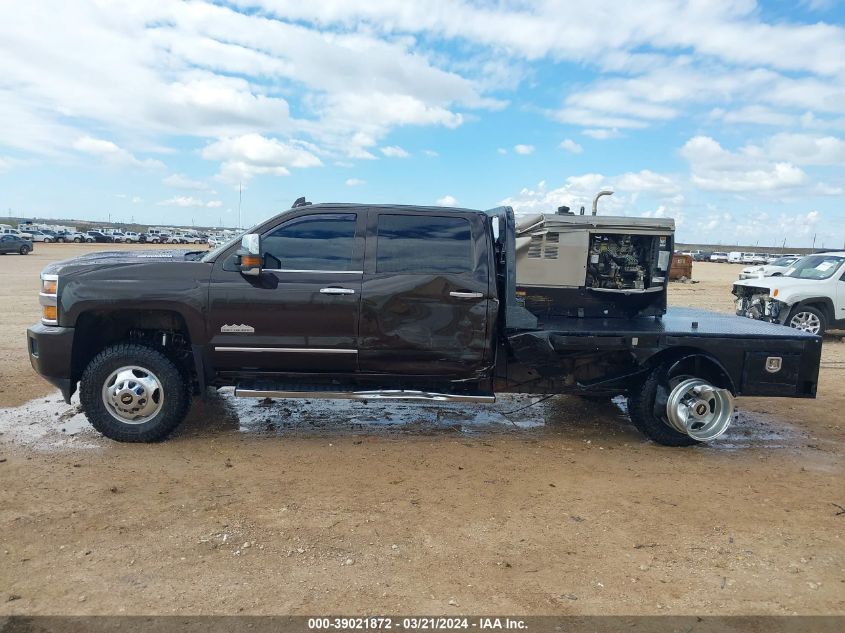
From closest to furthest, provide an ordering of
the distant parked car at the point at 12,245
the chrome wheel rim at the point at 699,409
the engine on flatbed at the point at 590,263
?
the chrome wheel rim at the point at 699,409 → the engine on flatbed at the point at 590,263 → the distant parked car at the point at 12,245

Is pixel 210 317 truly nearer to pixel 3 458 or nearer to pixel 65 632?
pixel 3 458

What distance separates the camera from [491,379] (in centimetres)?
547

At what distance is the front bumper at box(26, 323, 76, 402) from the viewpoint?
4.98 m

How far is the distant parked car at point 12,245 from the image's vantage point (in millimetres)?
Answer: 36625

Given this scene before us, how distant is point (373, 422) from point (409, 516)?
2037 mm

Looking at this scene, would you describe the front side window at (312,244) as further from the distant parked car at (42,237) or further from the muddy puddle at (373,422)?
the distant parked car at (42,237)

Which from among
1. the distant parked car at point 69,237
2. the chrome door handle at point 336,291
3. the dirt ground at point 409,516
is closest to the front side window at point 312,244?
the chrome door handle at point 336,291

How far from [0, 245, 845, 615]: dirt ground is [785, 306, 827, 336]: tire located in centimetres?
633

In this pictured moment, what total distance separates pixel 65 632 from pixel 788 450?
5.60 metres

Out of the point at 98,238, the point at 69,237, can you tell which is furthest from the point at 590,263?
the point at 69,237

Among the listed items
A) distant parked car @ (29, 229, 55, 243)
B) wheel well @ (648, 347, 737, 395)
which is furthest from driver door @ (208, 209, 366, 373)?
distant parked car @ (29, 229, 55, 243)

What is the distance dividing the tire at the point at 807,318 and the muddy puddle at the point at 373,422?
5940 millimetres

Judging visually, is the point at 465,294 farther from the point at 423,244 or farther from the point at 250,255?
the point at 250,255

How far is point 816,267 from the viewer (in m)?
12.4
